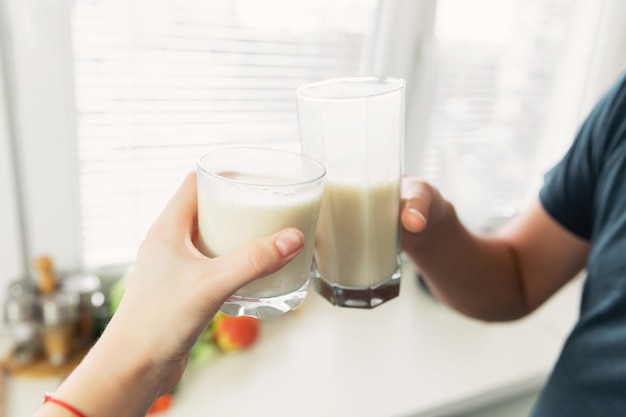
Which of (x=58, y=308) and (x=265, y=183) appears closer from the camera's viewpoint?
(x=265, y=183)

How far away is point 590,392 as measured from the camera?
2.10 feet

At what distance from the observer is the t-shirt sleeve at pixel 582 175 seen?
2.47 feet

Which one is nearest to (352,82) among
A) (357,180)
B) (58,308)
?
(357,180)

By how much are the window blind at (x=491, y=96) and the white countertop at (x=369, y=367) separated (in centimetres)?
35

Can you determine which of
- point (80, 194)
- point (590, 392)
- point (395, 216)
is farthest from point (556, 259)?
point (80, 194)

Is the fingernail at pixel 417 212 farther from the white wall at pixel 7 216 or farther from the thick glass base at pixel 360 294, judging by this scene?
the white wall at pixel 7 216

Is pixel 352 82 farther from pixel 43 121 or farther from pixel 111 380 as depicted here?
pixel 43 121

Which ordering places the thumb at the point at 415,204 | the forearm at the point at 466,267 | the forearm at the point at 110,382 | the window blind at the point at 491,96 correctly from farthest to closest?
1. the window blind at the point at 491,96
2. the forearm at the point at 466,267
3. the thumb at the point at 415,204
4. the forearm at the point at 110,382

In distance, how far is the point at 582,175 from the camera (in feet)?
2.60

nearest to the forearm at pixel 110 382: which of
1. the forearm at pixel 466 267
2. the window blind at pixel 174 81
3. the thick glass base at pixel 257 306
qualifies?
the thick glass base at pixel 257 306

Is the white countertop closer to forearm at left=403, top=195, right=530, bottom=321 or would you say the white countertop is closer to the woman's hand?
forearm at left=403, top=195, right=530, bottom=321

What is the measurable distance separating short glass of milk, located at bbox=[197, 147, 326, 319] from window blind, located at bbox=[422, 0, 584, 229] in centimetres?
92

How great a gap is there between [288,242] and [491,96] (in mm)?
1281

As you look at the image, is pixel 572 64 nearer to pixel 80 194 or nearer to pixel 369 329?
pixel 369 329
